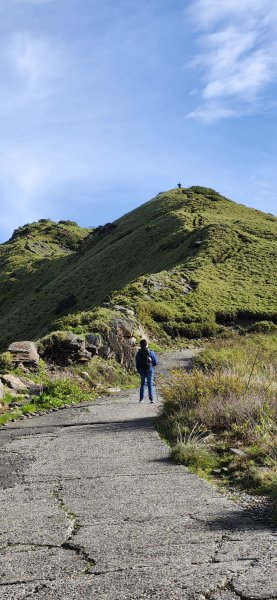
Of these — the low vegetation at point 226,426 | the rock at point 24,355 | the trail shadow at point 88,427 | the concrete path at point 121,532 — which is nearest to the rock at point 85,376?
the rock at point 24,355

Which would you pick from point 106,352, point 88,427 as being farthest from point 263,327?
point 88,427

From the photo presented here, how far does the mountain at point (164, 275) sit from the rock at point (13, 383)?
7183 mm

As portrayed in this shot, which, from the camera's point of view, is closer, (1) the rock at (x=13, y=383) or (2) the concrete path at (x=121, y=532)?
(2) the concrete path at (x=121, y=532)

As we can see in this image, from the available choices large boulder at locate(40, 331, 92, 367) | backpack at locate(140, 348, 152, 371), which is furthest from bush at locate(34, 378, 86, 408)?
large boulder at locate(40, 331, 92, 367)

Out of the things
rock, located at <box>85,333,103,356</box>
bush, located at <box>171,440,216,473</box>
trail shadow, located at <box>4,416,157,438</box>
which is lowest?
trail shadow, located at <box>4,416,157,438</box>

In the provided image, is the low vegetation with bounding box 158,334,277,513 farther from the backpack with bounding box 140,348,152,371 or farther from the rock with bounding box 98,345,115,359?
the rock with bounding box 98,345,115,359

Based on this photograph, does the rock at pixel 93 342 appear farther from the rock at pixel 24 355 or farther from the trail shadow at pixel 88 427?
the trail shadow at pixel 88 427

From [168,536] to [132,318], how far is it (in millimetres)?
24812

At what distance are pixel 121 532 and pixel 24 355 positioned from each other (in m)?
13.8

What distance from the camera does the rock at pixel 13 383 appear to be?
1586 cm

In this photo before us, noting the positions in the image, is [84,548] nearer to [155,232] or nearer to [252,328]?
[252,328]

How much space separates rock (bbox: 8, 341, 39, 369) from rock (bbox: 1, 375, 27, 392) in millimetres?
1682

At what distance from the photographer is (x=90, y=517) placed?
560cm

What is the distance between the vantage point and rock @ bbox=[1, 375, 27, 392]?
52.0 feet
